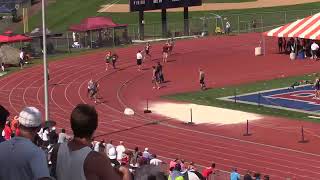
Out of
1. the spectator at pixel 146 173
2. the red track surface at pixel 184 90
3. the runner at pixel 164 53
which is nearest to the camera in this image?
the spectator at pixel 146 173

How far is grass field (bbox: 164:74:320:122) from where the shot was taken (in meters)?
34.8

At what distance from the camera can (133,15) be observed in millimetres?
83125

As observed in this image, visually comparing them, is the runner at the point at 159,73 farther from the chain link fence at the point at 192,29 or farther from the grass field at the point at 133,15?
the grass field at the point at 133,15

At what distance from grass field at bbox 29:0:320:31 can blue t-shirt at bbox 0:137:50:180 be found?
62491 millimetres

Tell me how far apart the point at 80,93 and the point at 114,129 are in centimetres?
935

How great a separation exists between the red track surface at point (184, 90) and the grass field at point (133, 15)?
10.2 m

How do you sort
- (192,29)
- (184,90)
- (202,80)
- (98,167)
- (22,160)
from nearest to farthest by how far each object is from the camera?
(98,167)
(22,160)
(202,80)
(184,90)
(192,29)

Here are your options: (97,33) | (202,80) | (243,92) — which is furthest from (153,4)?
(243,92)

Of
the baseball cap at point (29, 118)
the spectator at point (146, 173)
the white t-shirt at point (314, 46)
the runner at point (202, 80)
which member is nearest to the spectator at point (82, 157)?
the baseball cap at point (29, 118)

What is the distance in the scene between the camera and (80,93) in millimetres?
41188

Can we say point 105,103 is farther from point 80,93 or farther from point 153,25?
point 153,25

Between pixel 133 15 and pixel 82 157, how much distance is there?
78129mm

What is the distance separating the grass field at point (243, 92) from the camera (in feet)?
114

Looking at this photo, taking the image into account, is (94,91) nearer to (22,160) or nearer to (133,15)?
(22,160)
